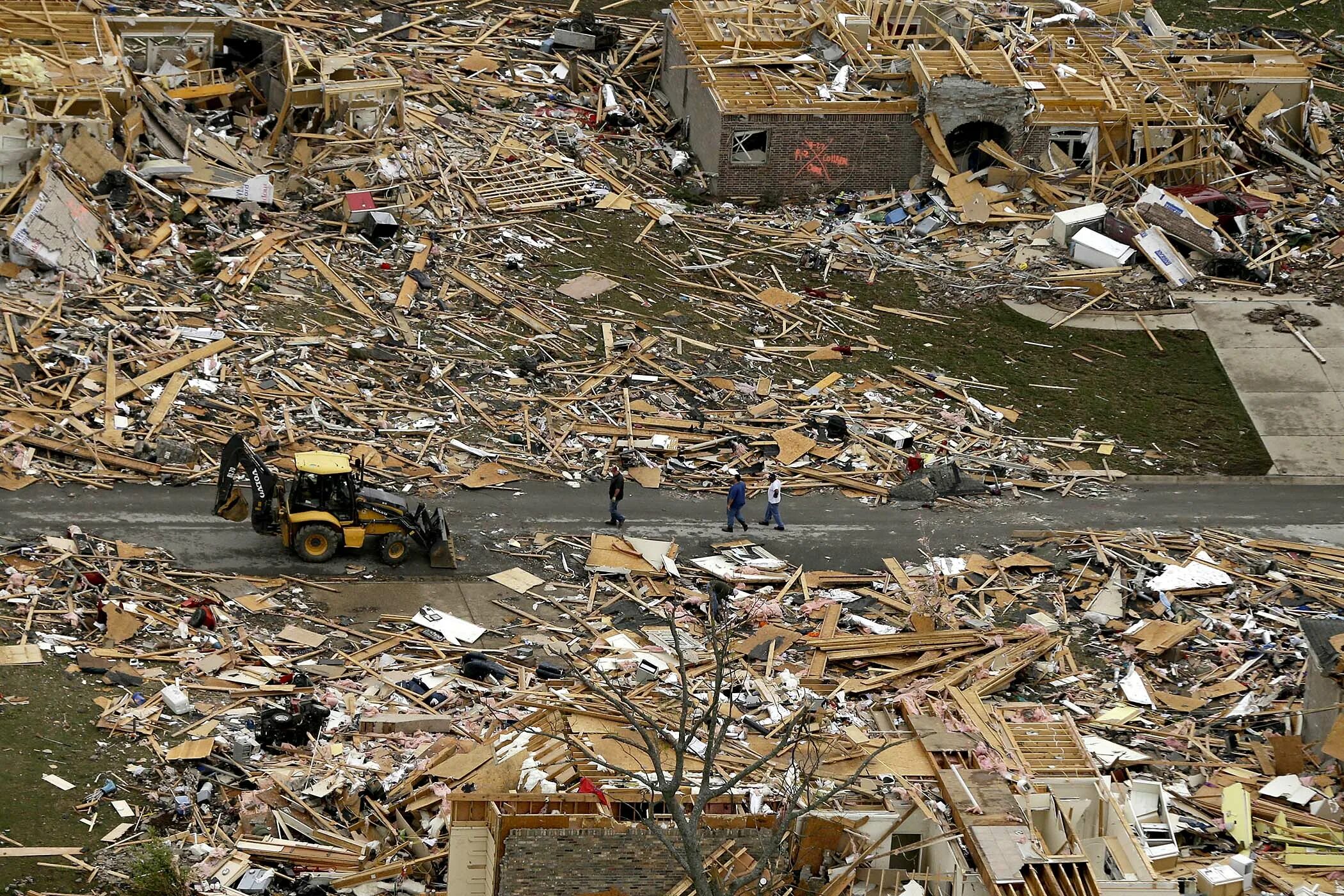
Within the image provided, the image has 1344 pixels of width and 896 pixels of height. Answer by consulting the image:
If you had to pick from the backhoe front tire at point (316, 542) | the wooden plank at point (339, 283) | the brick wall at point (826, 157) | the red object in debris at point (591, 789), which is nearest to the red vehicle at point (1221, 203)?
the brick wall at point (826, 157)

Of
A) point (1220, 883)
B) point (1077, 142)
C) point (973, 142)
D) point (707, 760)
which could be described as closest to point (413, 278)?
point (973, 142)

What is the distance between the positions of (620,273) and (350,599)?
1223 cm

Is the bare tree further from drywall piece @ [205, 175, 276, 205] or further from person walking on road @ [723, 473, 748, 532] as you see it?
drywall piece @ [205, 175, 276, 205]

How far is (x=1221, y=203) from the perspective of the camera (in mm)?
40344

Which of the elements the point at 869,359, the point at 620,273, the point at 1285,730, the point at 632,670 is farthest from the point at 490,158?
the point at 1285,730

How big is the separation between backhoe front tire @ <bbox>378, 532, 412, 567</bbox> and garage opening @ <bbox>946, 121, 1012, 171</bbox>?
1819cm

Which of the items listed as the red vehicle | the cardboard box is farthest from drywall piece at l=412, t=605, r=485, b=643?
the red vehicle

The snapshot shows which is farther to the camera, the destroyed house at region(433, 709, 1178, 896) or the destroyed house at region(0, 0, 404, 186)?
the destroyed house at region(0, 0, 404, 186)

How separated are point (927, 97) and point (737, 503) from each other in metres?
14.3

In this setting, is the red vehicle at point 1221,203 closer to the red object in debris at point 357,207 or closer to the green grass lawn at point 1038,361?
the green grass lawn at point 1038,361

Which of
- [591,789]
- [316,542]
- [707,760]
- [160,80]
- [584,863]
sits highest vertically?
[707,760]

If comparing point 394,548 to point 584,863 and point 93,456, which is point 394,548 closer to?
point 93,456

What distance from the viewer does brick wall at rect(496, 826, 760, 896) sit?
1938cm

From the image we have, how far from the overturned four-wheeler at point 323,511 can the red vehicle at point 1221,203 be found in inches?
794
